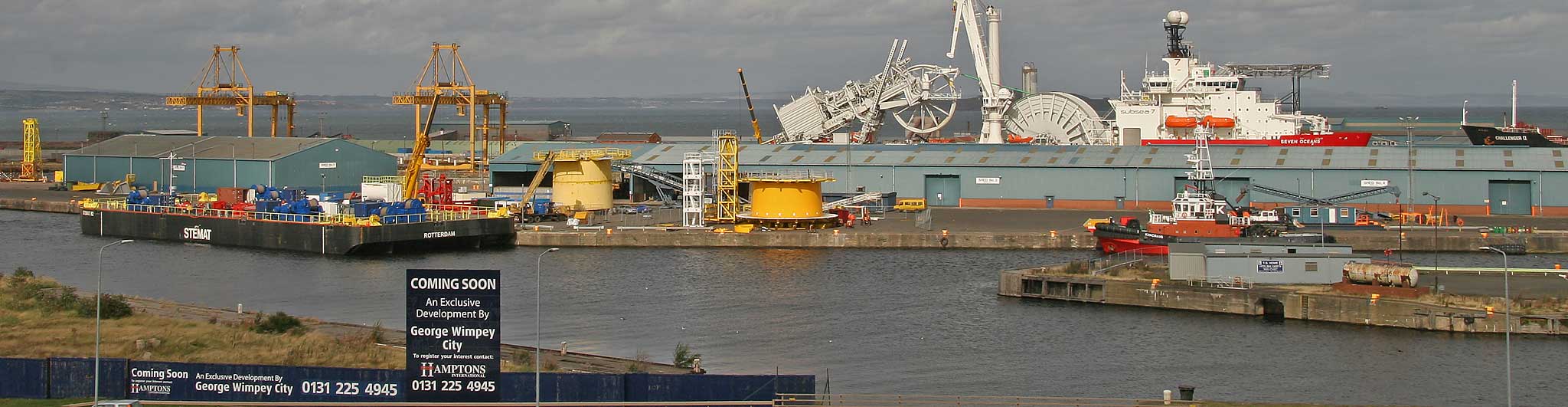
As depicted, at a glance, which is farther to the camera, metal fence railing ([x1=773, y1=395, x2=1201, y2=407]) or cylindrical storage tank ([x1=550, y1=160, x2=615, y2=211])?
cylindrical storage tank ([x1=550, y1=160, x2=615, y2=211])

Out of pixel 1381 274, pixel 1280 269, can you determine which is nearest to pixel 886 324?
pixel 1280 269

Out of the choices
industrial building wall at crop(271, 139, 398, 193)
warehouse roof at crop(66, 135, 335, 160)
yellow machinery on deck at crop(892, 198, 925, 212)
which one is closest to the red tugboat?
yellow machinery on deck at crop(892, 198, 925, 212)

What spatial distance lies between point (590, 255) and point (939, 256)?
9.91 meters

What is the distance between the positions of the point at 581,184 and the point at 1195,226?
21.4 metres

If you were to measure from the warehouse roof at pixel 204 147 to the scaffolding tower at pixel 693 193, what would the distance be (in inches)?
795

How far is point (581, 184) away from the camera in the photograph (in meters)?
55.5

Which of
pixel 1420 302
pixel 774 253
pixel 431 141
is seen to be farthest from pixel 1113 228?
pixel 431 141

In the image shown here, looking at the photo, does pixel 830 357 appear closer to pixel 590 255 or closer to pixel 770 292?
pixel 770 292

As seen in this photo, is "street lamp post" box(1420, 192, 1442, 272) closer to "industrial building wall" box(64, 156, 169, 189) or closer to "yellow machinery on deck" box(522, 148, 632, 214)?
"yellow machinery on deck" box(522, 148, 632, 214)

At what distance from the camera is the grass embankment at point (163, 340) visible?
26531 millimetres

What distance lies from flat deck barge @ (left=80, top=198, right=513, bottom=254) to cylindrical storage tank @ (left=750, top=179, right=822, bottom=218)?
25.4 ft

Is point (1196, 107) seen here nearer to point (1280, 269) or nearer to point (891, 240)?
point (891, 240)

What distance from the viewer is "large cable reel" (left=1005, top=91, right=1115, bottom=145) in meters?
65.8

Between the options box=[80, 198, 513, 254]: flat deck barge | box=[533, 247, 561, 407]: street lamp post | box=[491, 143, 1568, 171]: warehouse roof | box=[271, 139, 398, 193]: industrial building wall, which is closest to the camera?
box=[533, 247, 561, 407]: street lamp post
